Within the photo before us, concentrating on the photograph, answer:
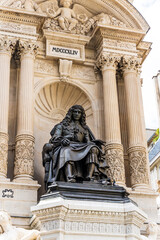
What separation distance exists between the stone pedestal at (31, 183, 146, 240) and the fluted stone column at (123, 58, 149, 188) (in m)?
3.52

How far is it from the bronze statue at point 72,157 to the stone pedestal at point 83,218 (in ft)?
4.03

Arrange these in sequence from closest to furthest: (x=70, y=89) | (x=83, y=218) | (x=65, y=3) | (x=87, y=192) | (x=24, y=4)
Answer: (x=83, y=218) → (x=87, y=192) → (x=24, y=4) → (x=70, y=89) → (x=65, y=3)

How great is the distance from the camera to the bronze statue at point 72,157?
10.6 meters

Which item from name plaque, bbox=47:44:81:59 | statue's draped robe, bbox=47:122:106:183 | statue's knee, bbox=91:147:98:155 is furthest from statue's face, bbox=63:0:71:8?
statue's knee, bbox=91:147:98:155

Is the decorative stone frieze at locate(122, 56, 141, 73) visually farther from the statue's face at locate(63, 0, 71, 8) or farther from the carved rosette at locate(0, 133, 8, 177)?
the carved rosette at locate(0, 133, 8, 177)

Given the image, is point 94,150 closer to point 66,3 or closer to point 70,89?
point 70,89

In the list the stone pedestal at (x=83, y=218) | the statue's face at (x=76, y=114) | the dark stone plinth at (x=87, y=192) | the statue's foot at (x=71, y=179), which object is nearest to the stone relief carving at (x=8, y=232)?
the stone pedestal at (x=83, y=218)

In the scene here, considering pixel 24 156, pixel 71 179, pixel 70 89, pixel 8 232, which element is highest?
pixel 70 89

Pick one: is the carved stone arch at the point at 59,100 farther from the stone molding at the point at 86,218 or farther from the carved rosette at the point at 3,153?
the stone molding at the point at 86,218

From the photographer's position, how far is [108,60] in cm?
1414

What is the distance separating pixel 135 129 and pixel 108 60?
2410 millimetres

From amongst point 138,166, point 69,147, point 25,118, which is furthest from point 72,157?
point 138,166

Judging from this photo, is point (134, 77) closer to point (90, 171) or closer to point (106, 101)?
point (106, 101)

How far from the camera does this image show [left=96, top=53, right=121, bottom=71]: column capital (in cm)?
1413
